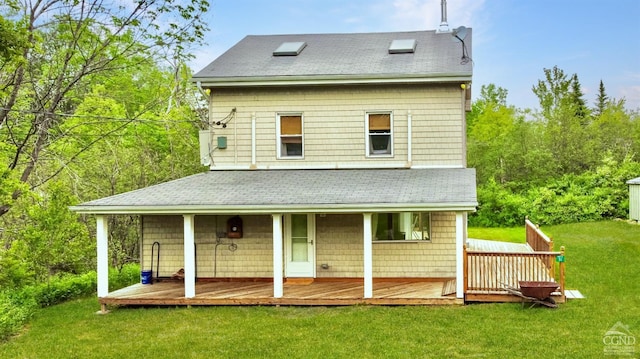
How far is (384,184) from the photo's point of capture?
36.9ft

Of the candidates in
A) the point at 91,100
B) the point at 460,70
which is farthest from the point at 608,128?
the point at 91,100

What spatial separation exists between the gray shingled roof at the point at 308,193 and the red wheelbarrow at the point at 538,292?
168cm

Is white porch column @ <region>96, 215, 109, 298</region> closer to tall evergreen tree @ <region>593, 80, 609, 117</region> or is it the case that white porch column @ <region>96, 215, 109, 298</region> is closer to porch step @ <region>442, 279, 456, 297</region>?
porch step @ <region>442, 279, 456, 297</region>

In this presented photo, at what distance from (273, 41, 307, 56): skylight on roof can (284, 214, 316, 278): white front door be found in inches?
184

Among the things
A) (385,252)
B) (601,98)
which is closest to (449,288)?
(385,252)

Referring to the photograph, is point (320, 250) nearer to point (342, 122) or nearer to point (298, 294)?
point (298, 294)

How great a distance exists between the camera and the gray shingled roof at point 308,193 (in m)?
9.99

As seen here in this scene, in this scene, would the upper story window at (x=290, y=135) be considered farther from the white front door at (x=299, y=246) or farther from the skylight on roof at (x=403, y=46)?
the skylight on roof at (x=403, y=46)

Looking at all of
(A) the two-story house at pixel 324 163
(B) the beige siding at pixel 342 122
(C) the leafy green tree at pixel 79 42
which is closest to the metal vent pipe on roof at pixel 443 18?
(A) the two-story house at pixel 324 163

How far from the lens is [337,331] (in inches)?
341

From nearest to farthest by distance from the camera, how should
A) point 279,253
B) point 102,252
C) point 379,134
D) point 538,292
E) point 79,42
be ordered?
point 538,292 < point 279,253 < point 102,252 < point 379,134 < point 79,42

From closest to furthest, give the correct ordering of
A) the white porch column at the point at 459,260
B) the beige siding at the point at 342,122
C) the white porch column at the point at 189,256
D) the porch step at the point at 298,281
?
the white porch column at the point at 459,260 < the white porch column at the point at 189,256 < the porch step at the point at 298,281 < the beige siding at the point at 342,122

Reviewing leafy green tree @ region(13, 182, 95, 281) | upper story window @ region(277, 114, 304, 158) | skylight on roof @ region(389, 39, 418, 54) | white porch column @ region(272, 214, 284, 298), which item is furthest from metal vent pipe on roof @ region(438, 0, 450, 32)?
leafy green tree @ region(13, 182, 95, 281)

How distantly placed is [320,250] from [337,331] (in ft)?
12.1
